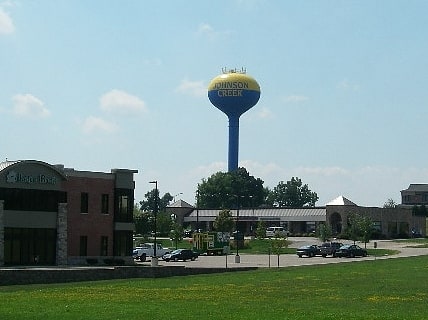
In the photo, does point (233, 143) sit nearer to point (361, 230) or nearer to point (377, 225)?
point (377, 225)

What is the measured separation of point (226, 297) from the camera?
35625 mm

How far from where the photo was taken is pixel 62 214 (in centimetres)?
7069

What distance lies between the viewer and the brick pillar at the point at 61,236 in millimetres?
70188

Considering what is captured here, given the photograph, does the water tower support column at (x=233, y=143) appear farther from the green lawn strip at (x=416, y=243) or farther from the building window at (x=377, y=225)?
the green lawn strip at (x=416, y=243)

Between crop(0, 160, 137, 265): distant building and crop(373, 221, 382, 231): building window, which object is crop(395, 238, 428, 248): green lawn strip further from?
crop(0, 160, 137, 265): distant building

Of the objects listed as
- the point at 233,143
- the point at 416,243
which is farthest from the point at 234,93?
the point at 416,243

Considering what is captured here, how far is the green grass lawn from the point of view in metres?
28.3

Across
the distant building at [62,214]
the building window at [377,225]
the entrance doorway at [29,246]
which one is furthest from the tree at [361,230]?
the entrance doorway at [29,246]

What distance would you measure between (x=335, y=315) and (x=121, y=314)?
6.96 metres

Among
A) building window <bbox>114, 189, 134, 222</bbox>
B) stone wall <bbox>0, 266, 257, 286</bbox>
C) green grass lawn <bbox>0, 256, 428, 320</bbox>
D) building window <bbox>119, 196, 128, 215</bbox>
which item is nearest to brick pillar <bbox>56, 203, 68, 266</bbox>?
building window <bbox>114, 189, 134, 222</bbox>

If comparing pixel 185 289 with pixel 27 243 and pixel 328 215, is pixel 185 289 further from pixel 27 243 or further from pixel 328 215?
pixel 328 215

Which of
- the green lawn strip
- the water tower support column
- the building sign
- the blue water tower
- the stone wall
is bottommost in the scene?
the stone wall

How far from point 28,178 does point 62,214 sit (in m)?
4.50

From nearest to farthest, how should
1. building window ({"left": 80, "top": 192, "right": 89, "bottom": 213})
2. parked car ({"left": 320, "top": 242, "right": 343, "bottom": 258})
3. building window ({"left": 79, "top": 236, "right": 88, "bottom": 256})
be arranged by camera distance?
building window ({"left": 79, "top": 236, "right": 88, "bottom": 256})
building window ({"left": 80, "top": 192, "right": 89, "bottom": 213})
parked car ({"left": 320, "top": 242, "right": 343, "bottom": 258})
